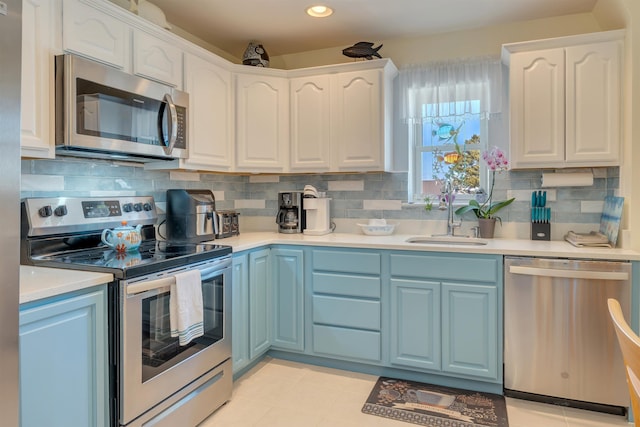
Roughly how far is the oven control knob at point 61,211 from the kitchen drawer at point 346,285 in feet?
4.90

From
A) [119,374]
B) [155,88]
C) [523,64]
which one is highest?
[523,64]

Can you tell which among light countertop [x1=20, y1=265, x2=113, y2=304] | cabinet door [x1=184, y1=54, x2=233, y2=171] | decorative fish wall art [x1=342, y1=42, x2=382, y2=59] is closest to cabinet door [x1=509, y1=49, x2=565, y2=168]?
decorative fish wall art [x1=342, y1=42, x2=382, y2=59]

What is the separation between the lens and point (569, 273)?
2.20 meters

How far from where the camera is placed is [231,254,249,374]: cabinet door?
8.04ft

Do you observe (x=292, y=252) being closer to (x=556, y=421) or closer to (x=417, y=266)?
(x=417, y=266)

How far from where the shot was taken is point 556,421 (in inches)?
83.7

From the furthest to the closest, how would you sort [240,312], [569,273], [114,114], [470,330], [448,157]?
1. [448,157]
2. [240,312]
3. [470,330]
4. [569,273]
5. [114,114]

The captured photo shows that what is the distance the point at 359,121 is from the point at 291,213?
34.9 inches

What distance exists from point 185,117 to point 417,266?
1693mm

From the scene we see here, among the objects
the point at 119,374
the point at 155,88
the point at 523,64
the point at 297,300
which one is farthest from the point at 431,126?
the point at 119,374

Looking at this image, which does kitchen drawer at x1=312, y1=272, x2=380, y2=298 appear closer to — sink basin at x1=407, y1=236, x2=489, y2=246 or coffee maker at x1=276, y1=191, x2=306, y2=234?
sink basin at x1=407, y1=236, x2=489, y2=246

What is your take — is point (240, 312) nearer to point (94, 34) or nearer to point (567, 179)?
point (94, 34)

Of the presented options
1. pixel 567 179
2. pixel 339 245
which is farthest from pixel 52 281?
pixel 567 179

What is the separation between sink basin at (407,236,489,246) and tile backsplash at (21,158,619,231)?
0.66 feet
